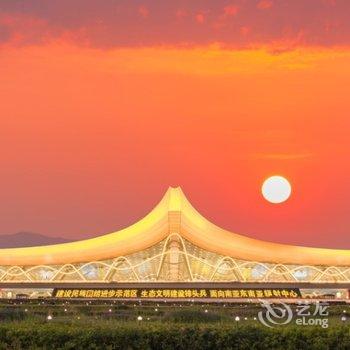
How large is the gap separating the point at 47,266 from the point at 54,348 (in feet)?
80.4

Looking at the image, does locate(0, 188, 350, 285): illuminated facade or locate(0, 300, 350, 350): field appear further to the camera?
locate(0, 188, 350, 285): illuminated facade

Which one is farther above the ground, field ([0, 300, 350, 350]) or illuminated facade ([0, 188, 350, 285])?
illuminated facade ([0, 188, 350, 285])

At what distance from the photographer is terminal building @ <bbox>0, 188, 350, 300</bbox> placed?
36344mm

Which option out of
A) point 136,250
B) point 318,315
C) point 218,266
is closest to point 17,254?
point 136,250

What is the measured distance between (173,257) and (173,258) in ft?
0.19

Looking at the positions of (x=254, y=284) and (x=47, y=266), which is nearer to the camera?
(x=254, y=284)

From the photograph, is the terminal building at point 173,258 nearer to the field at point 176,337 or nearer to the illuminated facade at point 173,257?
the illuminated facade at point 173,257

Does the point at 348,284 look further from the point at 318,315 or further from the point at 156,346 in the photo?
the point at 156,346

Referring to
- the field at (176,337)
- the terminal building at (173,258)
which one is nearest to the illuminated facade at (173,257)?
the terminal building at (173,258)

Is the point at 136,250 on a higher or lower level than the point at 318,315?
higher

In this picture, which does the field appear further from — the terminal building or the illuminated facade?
the illuminated facade

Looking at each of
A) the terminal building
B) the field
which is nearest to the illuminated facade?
the terminal building

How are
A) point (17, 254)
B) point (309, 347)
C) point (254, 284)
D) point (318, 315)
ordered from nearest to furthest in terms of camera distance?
point (309, 347) → point (318, 315) → point (254, 284) → point (17, 254)

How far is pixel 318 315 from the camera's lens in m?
18.3
